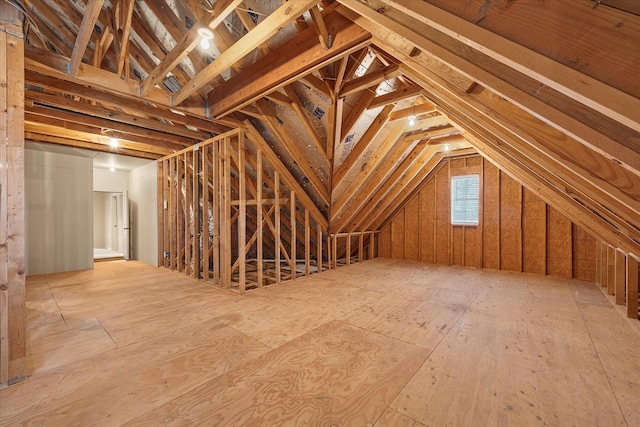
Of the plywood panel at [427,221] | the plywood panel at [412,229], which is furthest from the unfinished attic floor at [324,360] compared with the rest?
the plywood panel at [412,229]

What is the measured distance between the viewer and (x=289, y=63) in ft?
8.75

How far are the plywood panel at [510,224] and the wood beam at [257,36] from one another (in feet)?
19.7

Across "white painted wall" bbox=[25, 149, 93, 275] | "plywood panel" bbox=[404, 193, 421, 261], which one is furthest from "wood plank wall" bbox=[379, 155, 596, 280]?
"white painted wall" bbox=[25, 149, 93, 275]

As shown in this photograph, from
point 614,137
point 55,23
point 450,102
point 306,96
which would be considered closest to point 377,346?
point 614,137

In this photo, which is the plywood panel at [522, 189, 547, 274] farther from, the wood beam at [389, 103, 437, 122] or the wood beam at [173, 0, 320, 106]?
the wood beam at [173, 0, 320, 106]

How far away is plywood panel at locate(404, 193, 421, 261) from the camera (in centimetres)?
713

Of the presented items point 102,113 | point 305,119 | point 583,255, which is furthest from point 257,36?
point 583,255

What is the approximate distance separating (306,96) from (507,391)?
3723mm

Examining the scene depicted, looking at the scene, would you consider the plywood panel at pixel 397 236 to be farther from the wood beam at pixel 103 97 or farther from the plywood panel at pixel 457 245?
the wood beam at pixel 103 97

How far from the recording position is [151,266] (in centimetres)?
614

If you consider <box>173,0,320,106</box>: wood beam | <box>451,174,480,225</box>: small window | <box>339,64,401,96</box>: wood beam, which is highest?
<box>339,64,401,96</box>: wood beam

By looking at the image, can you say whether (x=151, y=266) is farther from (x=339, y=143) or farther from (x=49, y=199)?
(x=339, y=143)

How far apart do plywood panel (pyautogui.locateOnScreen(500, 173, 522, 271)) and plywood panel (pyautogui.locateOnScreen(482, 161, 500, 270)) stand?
0.08 metres

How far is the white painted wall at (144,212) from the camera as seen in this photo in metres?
6.23
